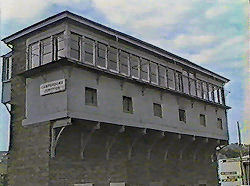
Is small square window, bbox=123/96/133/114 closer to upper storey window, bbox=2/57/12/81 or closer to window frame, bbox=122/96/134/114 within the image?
window frame, bbox=122/96/134/114

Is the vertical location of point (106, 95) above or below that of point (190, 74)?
below

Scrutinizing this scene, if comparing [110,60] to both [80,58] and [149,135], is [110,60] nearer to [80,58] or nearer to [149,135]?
[80,58]

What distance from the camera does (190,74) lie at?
26.8 m

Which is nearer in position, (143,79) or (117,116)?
(117,116)

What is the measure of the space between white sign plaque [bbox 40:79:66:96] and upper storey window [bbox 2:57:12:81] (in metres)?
3.71

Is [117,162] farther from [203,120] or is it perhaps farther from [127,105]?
[203,120]

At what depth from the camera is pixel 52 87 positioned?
1750 centimetres

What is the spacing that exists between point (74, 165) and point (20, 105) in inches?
184

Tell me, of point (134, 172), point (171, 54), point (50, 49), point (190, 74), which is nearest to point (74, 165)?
point (134, 172)

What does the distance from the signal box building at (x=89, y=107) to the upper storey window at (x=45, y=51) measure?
53mm


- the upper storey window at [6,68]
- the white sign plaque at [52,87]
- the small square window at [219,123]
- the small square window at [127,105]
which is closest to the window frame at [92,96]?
the white sign plaque at [52,87]

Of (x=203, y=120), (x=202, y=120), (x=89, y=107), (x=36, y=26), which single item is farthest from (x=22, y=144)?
(x=203, y=120)

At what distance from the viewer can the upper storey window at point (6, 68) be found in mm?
20611

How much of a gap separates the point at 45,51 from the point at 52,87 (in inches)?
88.6
